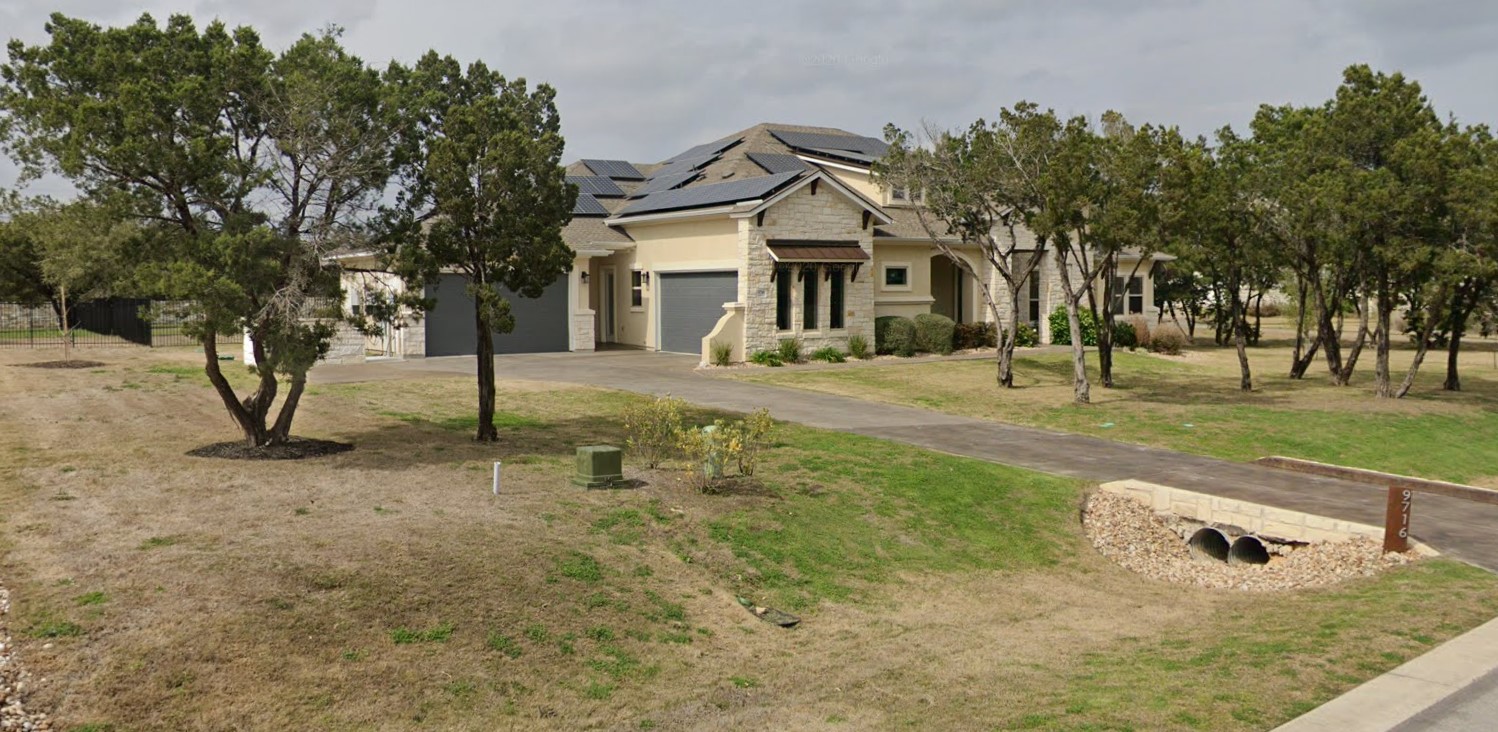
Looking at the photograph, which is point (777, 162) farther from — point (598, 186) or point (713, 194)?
point (598, 186)

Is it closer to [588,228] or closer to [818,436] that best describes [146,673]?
[818,436]

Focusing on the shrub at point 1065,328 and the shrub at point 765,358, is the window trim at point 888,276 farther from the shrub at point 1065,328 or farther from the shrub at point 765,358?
the shrub at point 1065,328

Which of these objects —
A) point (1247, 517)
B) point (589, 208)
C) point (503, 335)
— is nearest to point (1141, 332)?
point (589, 208)

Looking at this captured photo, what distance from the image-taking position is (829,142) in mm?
47781

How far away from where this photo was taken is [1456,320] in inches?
1205

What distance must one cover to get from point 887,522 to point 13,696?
414 inches

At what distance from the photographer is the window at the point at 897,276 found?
3866 cm

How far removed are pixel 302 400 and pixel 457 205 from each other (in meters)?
7.65

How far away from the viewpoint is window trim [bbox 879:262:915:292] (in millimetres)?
38469

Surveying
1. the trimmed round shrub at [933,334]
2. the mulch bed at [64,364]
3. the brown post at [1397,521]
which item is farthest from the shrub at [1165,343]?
the mulch bed at [64,364]

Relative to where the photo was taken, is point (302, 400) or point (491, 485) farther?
point (302, 400)

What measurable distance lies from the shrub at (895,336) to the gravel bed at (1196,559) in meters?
19.1

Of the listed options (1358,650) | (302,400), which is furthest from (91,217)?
(1358,650)

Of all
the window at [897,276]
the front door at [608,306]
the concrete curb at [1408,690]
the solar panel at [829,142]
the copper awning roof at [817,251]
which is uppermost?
the solar panel at [829,142]
